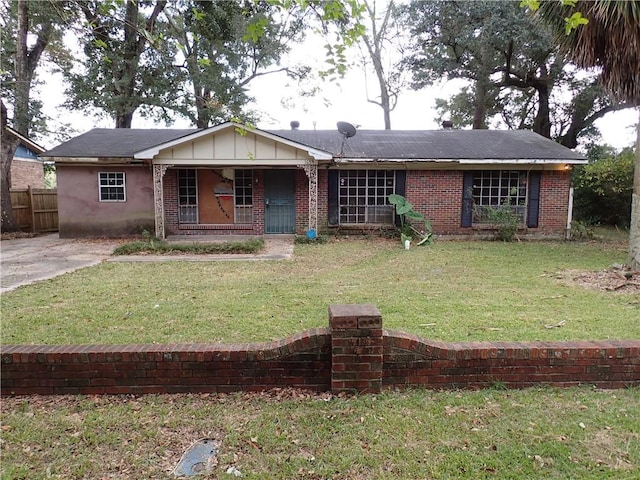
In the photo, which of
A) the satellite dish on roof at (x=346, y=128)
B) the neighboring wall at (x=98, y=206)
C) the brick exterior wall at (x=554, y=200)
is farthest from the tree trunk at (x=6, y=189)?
the brick exterior wall at (x=554, y=200)

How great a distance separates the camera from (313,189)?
12203mm

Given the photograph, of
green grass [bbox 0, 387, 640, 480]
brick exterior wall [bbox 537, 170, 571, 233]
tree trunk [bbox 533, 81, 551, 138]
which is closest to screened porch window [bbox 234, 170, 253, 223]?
brick exterior wall [bbox 537, 170, 571, 233]

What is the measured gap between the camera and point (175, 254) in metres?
10.2

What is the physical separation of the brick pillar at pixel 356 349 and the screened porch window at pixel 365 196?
33.9 feet

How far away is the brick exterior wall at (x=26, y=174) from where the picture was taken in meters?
18.1

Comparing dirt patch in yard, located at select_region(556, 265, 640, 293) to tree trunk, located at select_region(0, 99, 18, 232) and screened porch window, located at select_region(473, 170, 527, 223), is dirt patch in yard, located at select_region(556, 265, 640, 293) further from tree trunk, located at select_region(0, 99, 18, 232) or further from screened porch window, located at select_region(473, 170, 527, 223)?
tree trunk, located at select_region(0, 99, 18, 232)

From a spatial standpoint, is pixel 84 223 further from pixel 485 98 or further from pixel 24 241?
pixel 485 98

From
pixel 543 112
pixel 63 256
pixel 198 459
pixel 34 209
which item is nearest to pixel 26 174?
pixel 34 209

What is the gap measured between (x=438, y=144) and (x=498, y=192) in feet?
8.40

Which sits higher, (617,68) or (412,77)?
(412,77)

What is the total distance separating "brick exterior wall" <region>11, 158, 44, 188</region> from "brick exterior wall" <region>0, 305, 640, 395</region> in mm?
18795

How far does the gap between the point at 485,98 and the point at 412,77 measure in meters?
4.22

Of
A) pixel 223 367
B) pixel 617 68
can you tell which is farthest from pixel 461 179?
pixel 223 367

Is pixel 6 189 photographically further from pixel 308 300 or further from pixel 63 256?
pixel 308 300
